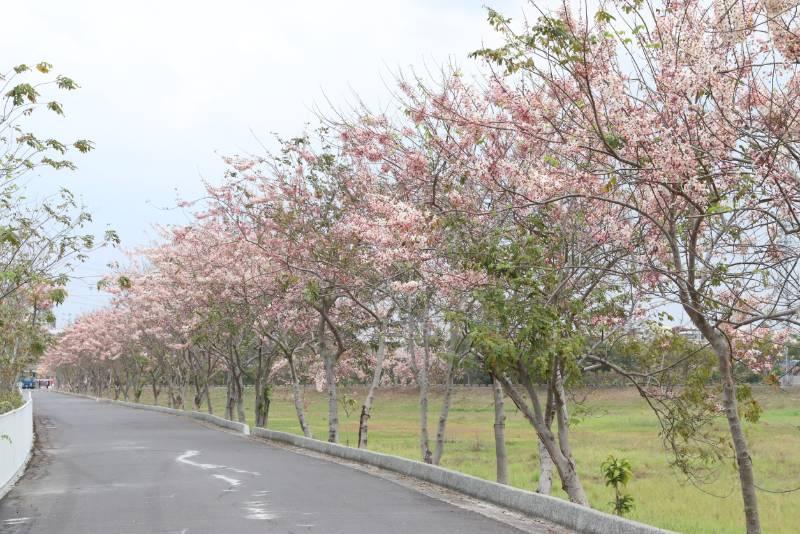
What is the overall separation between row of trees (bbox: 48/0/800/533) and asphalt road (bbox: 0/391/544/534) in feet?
8.03

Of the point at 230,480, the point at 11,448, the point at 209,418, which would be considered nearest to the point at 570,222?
the point at 230,480

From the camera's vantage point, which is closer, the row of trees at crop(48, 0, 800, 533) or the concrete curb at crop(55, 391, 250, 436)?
the row of trees at crop(48, 0, 800, 533)

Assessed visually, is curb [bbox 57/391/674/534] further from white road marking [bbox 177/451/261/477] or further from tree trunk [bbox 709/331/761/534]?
white road marking [bbox 177/451/261/477]

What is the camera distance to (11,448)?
17734mm

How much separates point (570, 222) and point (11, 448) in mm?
11249

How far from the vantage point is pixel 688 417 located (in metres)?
14.6

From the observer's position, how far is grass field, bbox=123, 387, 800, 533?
826 inches

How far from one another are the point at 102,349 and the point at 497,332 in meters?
63.6

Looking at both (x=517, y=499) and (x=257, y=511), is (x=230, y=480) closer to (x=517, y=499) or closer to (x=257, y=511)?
(x=257, y=511)

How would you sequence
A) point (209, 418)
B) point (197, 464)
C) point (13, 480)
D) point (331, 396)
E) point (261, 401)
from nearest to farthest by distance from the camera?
1. point (13, 480)
2. point (197, 464)
3. point (331, 396)
4. point (261, 401)
5. point (209, 418)

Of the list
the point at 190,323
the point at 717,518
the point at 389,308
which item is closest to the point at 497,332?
the point at 717,518

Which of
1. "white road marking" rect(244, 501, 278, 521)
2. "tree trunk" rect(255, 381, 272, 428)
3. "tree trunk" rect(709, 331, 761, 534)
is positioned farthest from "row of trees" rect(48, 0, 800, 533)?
"tree trunk" rect(255, 381, 272, 428)

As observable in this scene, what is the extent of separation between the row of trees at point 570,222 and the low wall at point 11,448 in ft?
10.6

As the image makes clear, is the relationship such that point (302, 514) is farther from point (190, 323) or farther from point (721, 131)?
point (190, 323)
